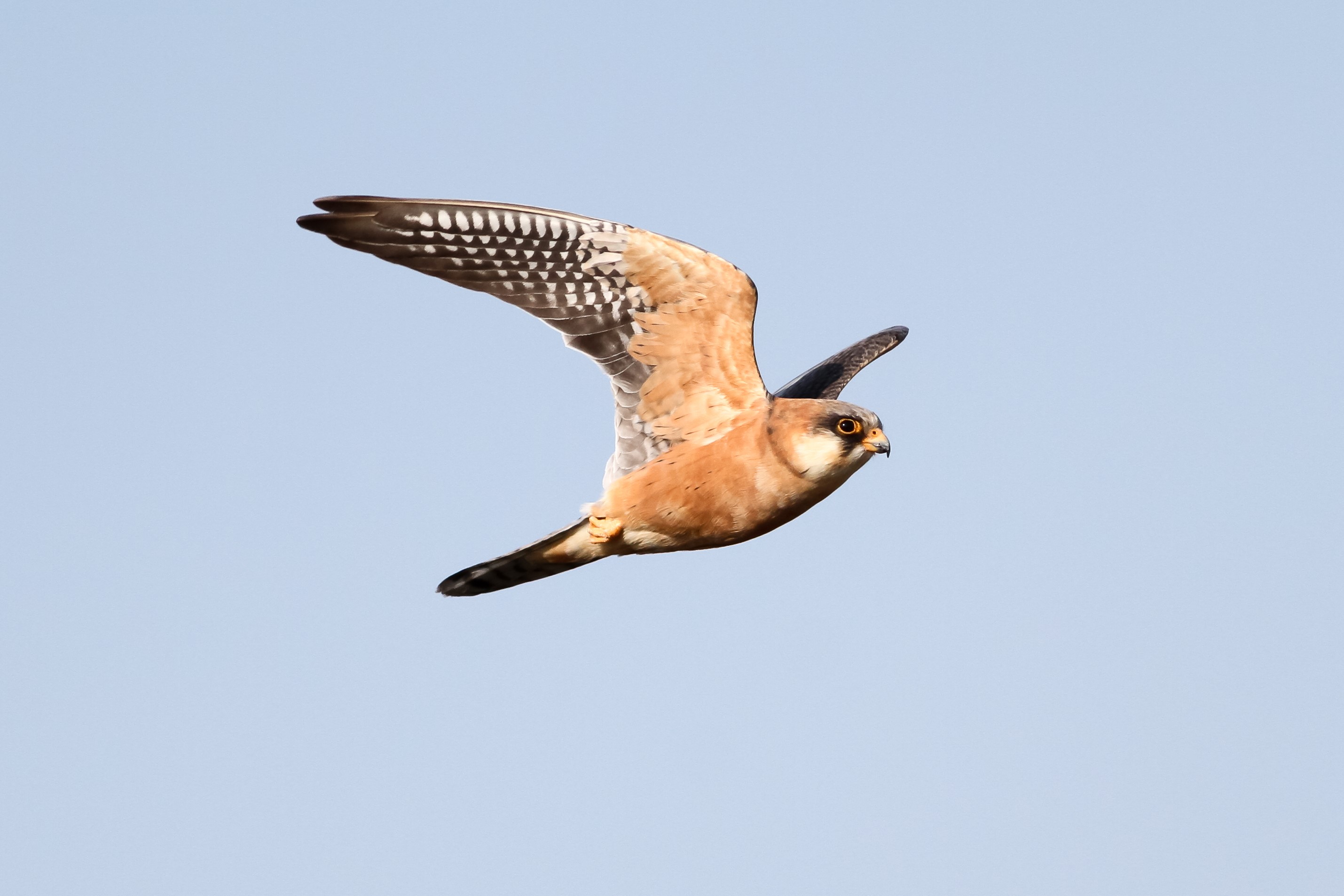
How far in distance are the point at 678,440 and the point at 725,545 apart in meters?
0.76

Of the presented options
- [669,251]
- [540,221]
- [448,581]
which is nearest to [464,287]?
[540,221]

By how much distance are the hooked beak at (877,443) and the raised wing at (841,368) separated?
2.94 m

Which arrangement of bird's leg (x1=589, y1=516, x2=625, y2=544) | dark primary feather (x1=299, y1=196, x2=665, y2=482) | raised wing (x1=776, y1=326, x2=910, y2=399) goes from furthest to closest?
1. raised wing (x1=776, y1=326, x2=910, y2=399)
2. bird's leg (x1=589, y1=516, x2=625, y2=544)
3. dark primary feather (x1=299, y1=196, x2=665, y2=482)

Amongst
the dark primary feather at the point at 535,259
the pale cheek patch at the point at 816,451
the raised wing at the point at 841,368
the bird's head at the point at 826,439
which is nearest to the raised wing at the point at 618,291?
the dark primary feather at the point at 535,259

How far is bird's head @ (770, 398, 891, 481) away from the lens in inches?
336

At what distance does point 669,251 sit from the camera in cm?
845

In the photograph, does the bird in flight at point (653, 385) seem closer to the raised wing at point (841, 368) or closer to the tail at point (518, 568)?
the tail at point (518, 568)

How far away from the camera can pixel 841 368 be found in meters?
12.7

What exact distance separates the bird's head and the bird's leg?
1.17 metres

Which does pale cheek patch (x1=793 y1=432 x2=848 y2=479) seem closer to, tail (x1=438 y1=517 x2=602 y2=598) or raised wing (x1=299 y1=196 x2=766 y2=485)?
raised wing (x1=299 y1=196 x2=766 y2=485)

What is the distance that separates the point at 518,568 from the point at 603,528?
701 mm

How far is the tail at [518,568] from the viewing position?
29.5ft

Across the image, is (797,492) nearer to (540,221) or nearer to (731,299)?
(731,299)

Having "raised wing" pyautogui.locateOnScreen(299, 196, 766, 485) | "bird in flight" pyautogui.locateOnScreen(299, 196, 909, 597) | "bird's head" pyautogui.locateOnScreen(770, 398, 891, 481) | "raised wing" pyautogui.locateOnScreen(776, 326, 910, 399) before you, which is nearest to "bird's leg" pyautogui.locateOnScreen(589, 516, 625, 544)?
"bird in flight" pyautogui.locateOnScreen(299, 196, 909, 597)
